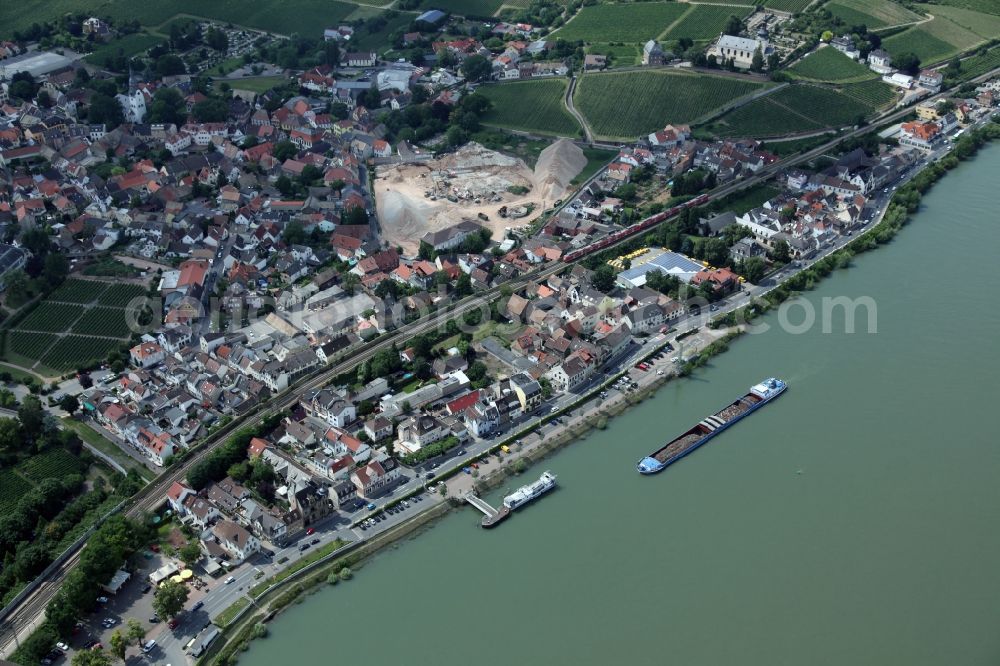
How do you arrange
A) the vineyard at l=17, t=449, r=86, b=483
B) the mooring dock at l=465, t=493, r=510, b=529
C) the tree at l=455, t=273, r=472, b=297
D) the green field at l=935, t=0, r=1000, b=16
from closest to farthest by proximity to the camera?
the mooring dock at l=465, t=493, r=510, b=529 → the vineyard at l=17, t=449, r=86, b=483 → the tree at l=455, t=273, r=472, b=297 → the green field at l=935, t=0, r=1000, b=16

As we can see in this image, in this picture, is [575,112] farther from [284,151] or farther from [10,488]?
[10,488]

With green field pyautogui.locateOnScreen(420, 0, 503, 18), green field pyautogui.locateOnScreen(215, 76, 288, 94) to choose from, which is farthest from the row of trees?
green field pyautogui.locateOnScreen(420, 0, 503, 18)

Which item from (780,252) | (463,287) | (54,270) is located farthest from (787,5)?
(54,270)

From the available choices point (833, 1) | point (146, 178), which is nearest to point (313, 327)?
point (146, 178)

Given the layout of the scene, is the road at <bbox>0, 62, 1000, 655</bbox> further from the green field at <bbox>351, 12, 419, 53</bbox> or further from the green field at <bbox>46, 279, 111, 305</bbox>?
the green field at <bbox>351, 12, 419, 53</bbox>

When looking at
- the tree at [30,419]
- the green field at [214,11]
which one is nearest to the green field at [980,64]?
the green field at [214,11]
